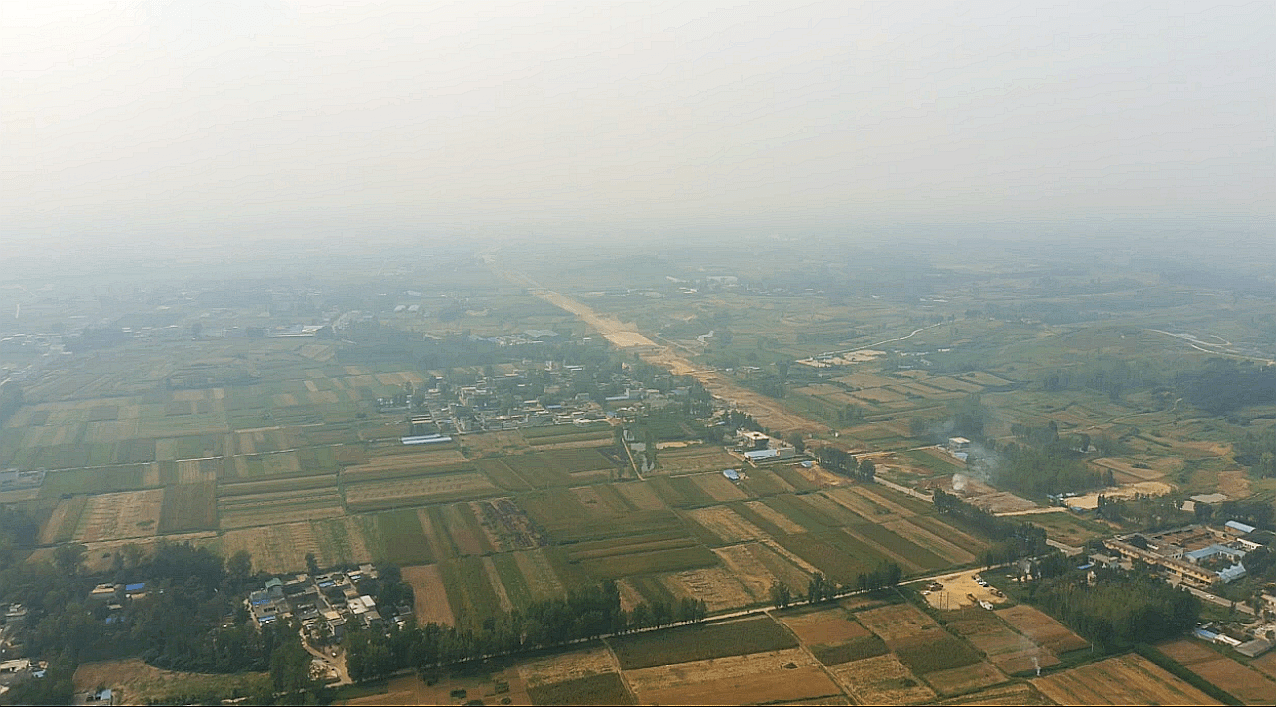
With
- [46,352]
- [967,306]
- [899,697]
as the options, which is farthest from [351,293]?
[899,697]

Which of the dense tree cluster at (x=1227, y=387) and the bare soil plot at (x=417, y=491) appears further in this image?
the dense tree cluster at (x=1227, y=387)

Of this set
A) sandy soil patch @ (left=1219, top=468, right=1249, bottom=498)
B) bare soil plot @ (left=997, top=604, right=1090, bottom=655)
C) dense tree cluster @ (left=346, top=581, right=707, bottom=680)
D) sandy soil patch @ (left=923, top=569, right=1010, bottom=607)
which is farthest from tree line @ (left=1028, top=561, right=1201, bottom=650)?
sandy soil patch @ (left=1219, top=468, right=1249, bottom=498)

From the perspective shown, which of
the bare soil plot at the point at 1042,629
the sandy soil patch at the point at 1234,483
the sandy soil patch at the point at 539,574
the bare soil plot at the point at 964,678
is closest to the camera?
the bare soil plot at the point at 964,678

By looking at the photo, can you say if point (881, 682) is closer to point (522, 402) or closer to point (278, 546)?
point (278, 546)

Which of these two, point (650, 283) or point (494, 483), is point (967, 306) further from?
point (494, 483)

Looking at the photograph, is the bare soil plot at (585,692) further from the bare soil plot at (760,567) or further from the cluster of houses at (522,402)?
the cluster of houses at (522,402)

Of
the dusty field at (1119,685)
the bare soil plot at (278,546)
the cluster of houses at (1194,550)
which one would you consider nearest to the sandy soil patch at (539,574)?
the bare soil plot at (278,546)
